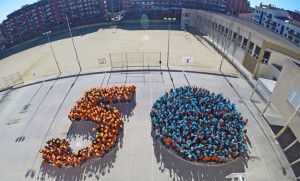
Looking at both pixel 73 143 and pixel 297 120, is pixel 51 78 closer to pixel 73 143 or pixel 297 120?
pixel 73 143

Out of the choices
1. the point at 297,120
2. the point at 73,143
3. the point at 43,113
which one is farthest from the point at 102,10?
the point at 297,120

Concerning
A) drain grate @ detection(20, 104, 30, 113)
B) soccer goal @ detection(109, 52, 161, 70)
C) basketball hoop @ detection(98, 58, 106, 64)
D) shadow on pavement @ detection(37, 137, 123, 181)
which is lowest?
shadow on pavement @ detection(37, 137, 123, 181)

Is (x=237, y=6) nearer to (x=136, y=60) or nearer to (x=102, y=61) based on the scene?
(x=136, y=60)

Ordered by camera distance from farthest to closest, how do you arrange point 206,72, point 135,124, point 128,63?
1. point 128,63
2. point 206,72
3. point 135,124

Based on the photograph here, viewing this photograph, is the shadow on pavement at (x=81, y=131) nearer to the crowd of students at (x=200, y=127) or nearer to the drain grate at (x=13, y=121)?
the crowd of students at (x=200, y=127)

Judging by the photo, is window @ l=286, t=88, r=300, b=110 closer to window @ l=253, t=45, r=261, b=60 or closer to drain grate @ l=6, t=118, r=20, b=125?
window @ l=253, t=45, r=261, b=60

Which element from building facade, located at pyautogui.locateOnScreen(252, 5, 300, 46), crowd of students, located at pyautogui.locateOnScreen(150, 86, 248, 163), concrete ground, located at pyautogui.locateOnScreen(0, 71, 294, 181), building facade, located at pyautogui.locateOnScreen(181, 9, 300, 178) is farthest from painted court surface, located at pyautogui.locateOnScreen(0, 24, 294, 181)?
building facade, located at pyautogui.locateOnScreen(252, 5, 300, 46)
